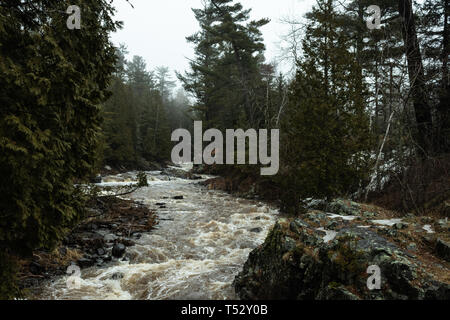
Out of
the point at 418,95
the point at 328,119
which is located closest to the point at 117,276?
the point at 328,119

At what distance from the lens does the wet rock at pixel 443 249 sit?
3917mm

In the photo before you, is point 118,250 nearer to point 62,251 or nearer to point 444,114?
point 62,251

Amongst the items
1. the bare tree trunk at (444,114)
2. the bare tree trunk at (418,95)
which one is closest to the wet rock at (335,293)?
the bare tree trunk at (418,95)

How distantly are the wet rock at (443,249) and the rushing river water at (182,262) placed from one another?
3.61 meters

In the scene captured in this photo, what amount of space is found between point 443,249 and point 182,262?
18.1 ft

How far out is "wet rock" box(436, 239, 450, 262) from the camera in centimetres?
392

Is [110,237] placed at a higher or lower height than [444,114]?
lower

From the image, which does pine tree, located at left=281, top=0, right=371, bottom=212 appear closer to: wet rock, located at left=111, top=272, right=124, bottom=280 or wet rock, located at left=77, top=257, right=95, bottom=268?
wet rock, located at left=111, top=272, right=124, bottom=280

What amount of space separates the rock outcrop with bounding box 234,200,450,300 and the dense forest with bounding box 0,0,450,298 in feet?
11.1

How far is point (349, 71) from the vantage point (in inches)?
368

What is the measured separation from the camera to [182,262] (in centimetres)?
680

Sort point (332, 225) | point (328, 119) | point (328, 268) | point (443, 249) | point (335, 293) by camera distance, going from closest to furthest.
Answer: point (335, 293) → point (328, 268) → point (443, 249) → point (332, 225) → point (328, 119)

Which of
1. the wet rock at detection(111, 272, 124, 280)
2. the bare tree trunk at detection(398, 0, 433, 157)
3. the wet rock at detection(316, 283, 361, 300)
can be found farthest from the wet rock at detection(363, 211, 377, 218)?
the wet rock at detection(111, 272, 124, 280)
